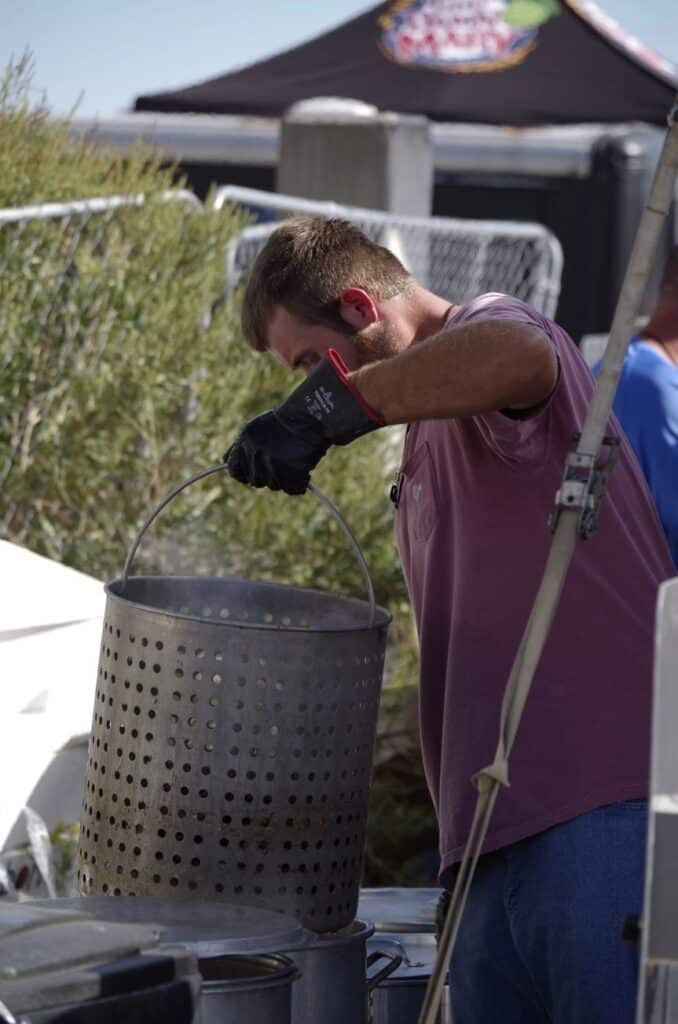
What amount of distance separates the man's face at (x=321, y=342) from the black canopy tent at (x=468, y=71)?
738 cm

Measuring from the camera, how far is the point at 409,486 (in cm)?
237

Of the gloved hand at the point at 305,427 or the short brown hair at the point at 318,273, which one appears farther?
the short brown hair at the point at 318,273

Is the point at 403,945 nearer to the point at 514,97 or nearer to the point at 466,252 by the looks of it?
the point at 466,252

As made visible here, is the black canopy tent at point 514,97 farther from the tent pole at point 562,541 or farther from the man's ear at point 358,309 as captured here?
the tent pole at point 562,541

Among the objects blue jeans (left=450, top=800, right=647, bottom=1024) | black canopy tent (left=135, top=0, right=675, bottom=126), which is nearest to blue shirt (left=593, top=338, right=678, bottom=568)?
blue jeans (left=450, top=800, right=647, bottom=1024)

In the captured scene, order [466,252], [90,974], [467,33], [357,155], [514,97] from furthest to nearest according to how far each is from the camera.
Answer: [467,33] → [514,97] → [357,155] → [466,252] → [90,974]

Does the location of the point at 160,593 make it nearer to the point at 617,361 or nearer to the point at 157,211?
the point at 617,361

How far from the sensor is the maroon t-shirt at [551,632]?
2146mm

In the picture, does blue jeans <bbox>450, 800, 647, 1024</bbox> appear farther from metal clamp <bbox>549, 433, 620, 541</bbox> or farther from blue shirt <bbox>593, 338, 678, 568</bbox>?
blue shirt <bbox>593, 338, 678, 568</bbox>

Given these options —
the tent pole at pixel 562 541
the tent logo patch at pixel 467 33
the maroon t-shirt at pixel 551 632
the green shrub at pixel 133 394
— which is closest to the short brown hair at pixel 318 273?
the maroon t-shirt at pixel 551 632

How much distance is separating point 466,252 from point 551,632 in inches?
223

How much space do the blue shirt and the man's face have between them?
127 centimetres

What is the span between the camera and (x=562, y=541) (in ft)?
5.74

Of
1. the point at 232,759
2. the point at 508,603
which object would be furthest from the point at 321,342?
the point at 232,759
